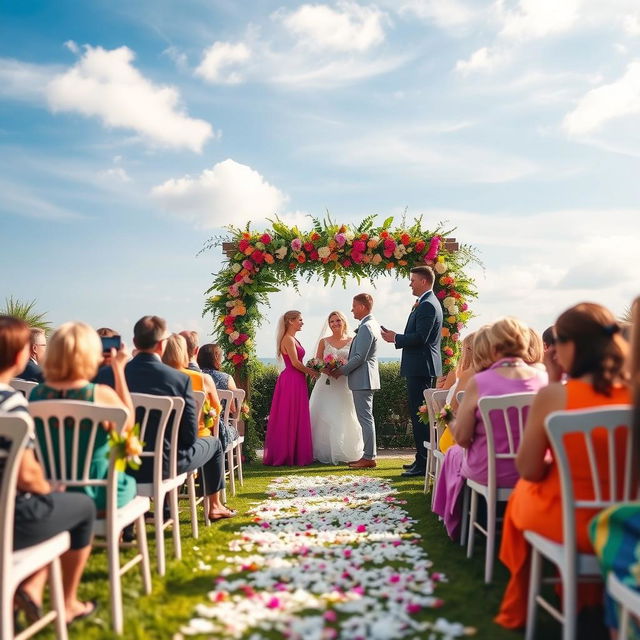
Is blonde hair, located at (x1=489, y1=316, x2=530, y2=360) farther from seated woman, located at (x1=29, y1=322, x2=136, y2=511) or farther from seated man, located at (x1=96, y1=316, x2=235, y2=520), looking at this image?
seated woman, located at (x1=29, y1=322, x2=136, y2=511)

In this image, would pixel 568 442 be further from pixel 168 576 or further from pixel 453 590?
pixel 168 576

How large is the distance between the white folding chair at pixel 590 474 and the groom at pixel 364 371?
711 centimetres

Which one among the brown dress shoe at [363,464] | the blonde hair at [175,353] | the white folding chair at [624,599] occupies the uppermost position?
the blonde hair at [175,353]

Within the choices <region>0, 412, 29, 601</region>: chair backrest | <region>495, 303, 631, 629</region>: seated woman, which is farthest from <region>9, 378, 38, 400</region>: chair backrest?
<region>495, 303, 631, 629</region>: seated woman

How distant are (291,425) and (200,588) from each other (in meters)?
6.43

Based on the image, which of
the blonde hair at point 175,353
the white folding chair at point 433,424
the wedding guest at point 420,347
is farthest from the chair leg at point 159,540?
the wedding guest at point 420,347

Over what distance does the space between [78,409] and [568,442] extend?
2432 mm

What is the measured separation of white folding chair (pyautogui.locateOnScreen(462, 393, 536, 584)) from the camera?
4.24 metres

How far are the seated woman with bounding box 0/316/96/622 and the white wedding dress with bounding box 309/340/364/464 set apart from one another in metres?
7.14

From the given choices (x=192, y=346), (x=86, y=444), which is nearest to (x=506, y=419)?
(x=86, y=444)

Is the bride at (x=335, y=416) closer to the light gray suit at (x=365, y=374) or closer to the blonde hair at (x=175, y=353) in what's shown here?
the light gray suit at (x=365, y=374)

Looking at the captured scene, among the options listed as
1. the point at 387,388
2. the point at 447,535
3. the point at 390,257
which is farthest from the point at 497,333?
the point at 387,388

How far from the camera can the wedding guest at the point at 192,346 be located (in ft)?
23.8

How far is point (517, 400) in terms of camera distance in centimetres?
427
